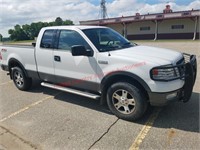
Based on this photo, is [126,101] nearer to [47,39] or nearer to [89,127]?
[89,127]

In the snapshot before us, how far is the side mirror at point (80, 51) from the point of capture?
13.6ft

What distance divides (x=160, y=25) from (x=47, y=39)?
98.4ft

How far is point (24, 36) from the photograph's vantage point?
6694 centimetres

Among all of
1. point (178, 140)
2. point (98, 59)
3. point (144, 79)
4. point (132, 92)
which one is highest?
point (98, 59)

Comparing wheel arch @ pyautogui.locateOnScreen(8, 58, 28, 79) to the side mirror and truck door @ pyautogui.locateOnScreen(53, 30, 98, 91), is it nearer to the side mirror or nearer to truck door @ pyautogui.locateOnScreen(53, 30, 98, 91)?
truck door @ pyautogui.locateOnScreen(53, 30, 98, 91)

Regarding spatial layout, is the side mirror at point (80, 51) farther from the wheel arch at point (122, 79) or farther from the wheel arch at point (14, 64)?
the wheel arch at point (14, 64)

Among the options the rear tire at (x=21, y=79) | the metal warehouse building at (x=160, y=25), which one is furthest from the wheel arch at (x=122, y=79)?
the metal warehouse building at (x=160, y=25)

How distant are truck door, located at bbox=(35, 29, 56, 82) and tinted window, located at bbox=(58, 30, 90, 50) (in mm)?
300

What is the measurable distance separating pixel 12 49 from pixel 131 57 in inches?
163

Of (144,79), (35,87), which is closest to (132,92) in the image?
(144,79)

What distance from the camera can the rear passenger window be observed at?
525 cm

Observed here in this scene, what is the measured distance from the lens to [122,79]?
4.15 m

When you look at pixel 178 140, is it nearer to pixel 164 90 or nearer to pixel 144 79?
pixel 164 90

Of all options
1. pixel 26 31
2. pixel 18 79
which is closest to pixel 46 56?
pixel 18 79
